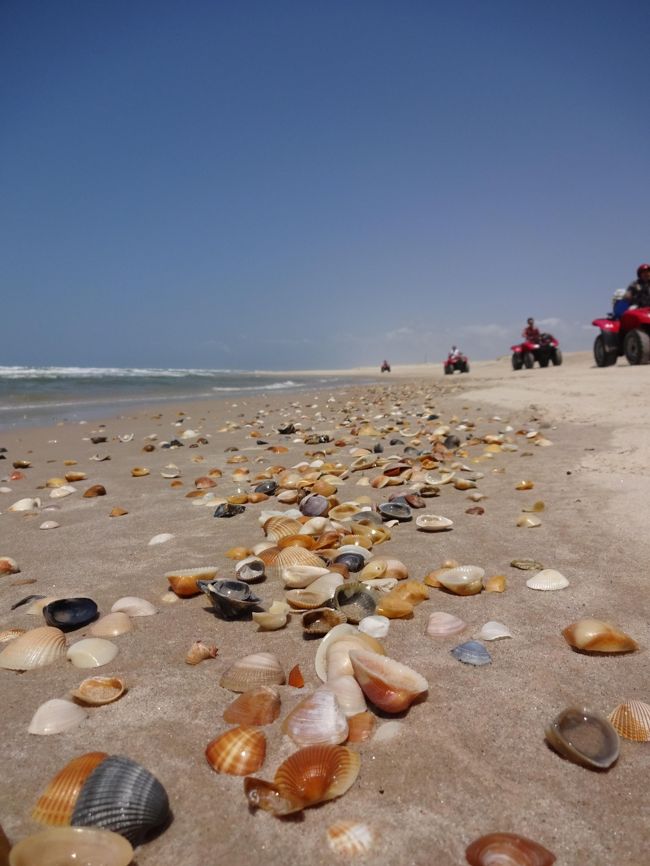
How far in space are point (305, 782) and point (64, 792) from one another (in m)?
0.48

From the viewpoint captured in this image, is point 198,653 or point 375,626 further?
point 375,626

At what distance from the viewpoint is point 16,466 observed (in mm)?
5621

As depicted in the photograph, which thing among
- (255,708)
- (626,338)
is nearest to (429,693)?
(255,708)

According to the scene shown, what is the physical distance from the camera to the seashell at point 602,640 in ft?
5.21

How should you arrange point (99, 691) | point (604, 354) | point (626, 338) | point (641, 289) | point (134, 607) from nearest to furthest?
point (99, 691) → point (134, 607) → point (641, 289) → point (626, 338) → point (604, 354)

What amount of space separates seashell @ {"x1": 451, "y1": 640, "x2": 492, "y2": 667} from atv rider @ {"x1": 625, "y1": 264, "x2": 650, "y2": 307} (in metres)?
14.8

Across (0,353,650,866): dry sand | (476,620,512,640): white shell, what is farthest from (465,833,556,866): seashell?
(476,620,512,640): white shell

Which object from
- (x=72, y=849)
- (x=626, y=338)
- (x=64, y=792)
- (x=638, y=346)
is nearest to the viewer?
(x=72, y=849)

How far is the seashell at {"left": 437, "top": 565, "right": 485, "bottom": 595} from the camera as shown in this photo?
2.02 metres

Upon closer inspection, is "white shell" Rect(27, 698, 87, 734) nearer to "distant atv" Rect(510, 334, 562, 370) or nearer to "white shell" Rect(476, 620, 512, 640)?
"white shell" Rect(476, 620, 512, 640)

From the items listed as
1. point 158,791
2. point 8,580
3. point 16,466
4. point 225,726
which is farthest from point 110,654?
point 16,466

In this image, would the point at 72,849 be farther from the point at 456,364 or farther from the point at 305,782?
the point at 456,364

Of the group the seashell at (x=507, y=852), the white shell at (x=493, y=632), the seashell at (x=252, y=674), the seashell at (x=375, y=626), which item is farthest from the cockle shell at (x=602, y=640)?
the seashell at (x=252, y=674)

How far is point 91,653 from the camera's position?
5.41ft
